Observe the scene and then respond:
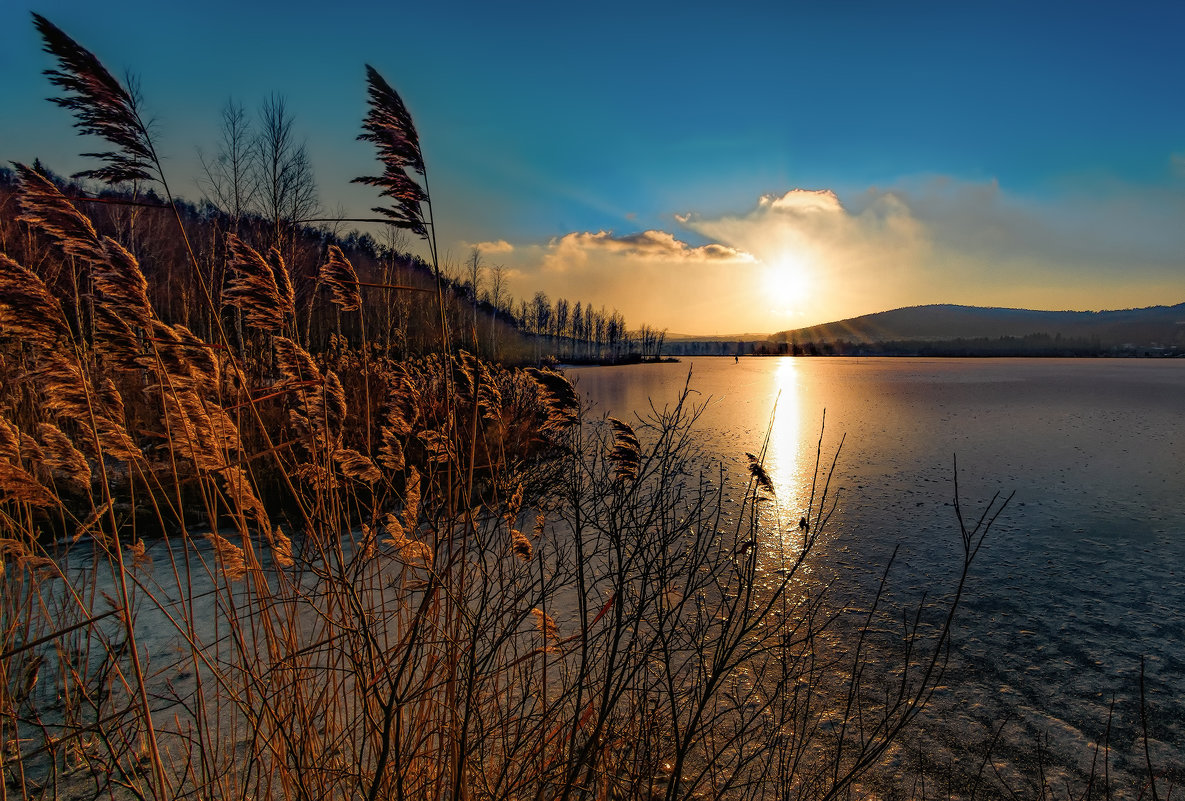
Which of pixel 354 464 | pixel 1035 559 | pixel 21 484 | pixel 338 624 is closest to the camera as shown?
pixel 338 624

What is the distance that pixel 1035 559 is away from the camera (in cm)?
526

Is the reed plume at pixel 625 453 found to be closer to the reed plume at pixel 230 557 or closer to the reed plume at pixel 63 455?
the reed plume at pixel 230 557

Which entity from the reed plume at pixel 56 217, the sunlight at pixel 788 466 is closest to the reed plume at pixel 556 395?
the sunlight at pixel 788 466

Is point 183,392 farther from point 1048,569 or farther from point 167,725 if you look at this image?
point 1048,569

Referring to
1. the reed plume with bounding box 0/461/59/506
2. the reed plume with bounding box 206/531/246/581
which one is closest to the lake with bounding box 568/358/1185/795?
the reed plume with bounding box 206/531/246/581

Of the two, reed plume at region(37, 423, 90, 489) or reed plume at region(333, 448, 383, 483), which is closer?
reed plume at region(37, 423, 90, 489)

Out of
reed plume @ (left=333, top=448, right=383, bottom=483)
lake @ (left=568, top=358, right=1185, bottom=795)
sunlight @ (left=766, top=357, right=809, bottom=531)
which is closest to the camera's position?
reed plume @ (left=333, top=448, right=383, bottom=483)

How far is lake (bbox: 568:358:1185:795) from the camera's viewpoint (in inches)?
116

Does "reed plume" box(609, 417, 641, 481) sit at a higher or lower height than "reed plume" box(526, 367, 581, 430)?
lower

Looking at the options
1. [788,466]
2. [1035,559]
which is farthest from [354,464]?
[788,466]

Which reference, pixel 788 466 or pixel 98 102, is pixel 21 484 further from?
pixel 788 466

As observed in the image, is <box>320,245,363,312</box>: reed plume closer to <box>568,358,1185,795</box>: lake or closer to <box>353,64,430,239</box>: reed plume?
<box>353,64,430,239</box>: reed plume

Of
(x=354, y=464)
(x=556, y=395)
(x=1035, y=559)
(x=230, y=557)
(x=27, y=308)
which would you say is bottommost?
(x=1035, y=559)

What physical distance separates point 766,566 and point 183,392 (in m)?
4.50
